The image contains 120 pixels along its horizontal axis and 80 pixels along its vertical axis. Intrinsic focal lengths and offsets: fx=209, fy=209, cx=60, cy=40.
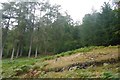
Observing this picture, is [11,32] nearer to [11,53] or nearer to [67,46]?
[11,53]

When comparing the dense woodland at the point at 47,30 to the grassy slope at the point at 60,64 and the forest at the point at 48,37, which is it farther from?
the grassy slope at the point at 60,64

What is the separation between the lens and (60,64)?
376 centimetres

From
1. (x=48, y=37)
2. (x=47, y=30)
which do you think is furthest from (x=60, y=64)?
(x=47, y=30)

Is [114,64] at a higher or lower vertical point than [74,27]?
lower

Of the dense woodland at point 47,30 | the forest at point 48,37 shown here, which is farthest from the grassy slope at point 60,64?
the dense woodland at point 47,30

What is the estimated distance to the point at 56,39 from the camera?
407cm

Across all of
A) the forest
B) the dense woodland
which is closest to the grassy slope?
the forest

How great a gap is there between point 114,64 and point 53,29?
1421mm

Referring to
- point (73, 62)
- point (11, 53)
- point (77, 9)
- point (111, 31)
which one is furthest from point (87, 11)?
point (11, 53)

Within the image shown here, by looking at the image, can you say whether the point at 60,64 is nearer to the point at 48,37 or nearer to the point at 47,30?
the point at 48,37

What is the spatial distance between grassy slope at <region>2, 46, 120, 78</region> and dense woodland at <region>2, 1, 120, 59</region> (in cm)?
12

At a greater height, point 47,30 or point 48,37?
point 47,30

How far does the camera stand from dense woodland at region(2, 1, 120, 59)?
3992 mm

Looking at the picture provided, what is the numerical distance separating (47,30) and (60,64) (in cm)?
73
